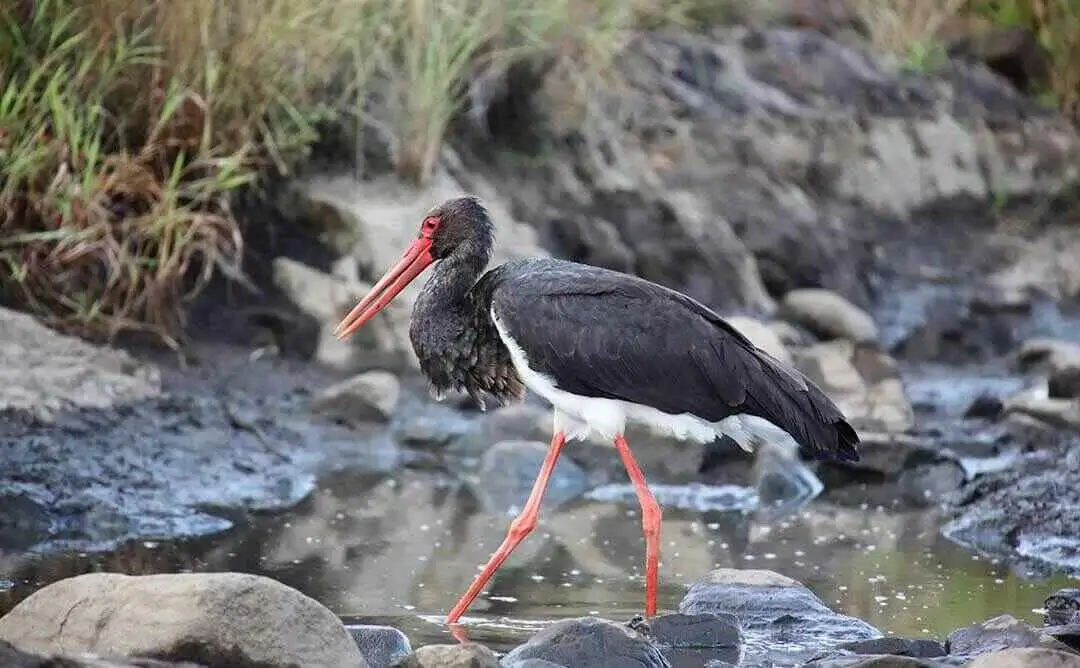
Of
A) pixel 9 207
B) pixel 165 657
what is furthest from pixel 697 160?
pixel 165 657

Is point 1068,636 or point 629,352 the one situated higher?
point 629,352

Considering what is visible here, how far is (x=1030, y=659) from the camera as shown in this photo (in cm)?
439

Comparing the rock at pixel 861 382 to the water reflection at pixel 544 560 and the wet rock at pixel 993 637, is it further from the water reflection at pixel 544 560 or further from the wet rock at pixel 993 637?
the wet rock at pixel 993 637

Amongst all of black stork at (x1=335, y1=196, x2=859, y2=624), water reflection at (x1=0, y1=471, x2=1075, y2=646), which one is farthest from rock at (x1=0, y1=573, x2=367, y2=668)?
black stork at (x1=335, y1=196, x2=859, y2=624)

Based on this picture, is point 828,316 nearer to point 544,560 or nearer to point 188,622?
point 544,560

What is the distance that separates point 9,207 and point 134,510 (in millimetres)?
1520

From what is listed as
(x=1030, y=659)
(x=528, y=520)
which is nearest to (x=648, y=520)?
(x=528, y=520)

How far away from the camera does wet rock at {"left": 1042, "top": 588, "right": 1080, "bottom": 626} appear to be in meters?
5.40

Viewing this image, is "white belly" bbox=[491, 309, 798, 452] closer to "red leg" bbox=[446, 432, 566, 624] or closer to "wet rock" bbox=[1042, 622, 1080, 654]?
"red leg" bbox=[446, 432, 566, 624]

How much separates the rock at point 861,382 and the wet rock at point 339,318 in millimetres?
1957

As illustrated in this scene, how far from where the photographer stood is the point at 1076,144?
1345 cm

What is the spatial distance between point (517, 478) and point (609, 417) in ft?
7.02

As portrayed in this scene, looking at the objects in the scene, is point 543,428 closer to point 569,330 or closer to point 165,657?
point 569,330

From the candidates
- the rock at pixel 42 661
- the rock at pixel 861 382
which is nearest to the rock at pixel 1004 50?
the rock at pixel 861 382
